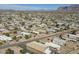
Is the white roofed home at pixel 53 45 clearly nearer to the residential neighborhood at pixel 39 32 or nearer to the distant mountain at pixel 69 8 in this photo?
the residential neighborhood at pixel 39 32

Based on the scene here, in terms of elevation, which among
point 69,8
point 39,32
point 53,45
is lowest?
point 53,45

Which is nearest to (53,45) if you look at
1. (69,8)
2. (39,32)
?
(39,32)

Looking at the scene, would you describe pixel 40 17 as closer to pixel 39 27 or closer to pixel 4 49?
pixel 39 27

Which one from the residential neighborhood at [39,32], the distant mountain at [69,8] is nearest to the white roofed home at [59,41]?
the residential neighborhood at [39,32]

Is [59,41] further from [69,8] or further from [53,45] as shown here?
[69,8]

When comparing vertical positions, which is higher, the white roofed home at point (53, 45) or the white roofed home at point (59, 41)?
the white roofed home at point (59, 41)

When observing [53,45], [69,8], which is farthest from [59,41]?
[69,8]

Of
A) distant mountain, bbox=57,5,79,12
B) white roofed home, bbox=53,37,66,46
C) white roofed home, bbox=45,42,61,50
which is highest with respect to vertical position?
distant mountain, bbox=57,5,79,12

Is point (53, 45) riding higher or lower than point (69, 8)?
lower

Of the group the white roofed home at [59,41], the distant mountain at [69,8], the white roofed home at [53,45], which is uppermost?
the distant mountain at [69,8]

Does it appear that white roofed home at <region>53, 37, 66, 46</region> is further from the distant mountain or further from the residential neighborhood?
the distant mountain

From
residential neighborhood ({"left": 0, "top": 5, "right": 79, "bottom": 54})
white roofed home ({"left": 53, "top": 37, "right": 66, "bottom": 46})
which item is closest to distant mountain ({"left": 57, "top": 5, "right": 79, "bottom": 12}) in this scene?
residential neighborhood ({"left": 0, "top": 5, "right": 79, "bottom": 54})
